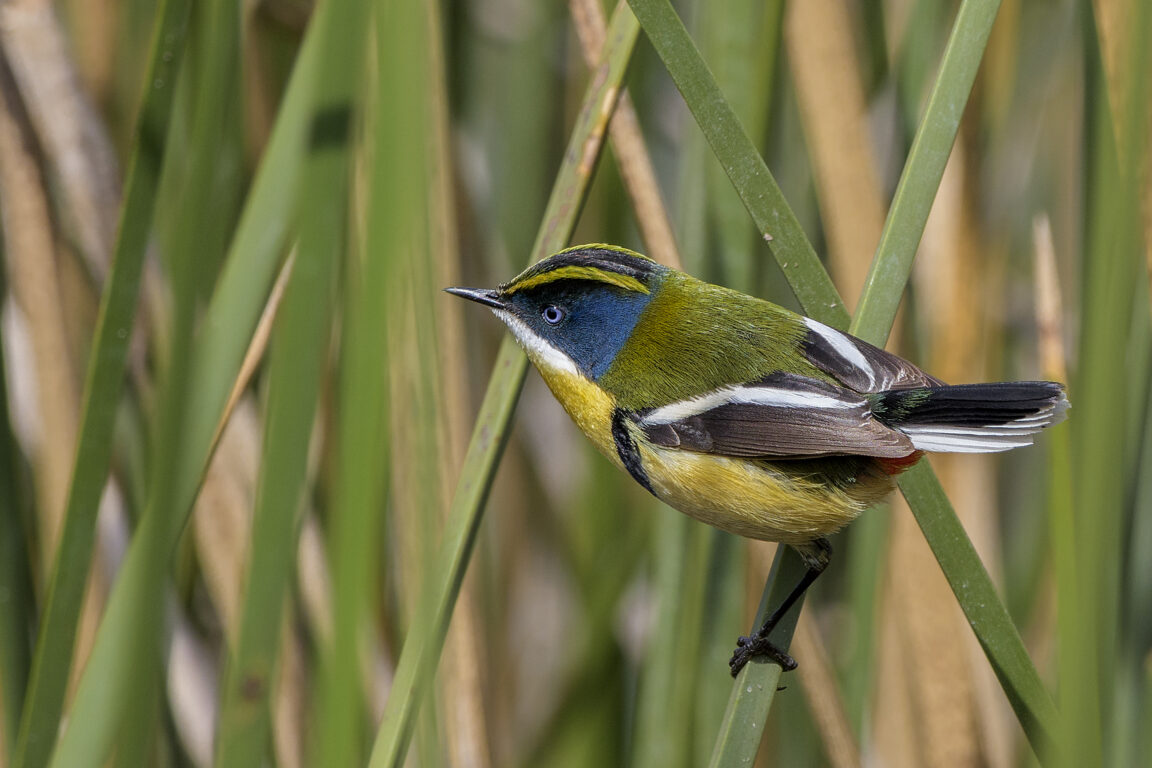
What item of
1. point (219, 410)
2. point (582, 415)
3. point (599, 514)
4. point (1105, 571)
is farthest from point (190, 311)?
point (599, 514)

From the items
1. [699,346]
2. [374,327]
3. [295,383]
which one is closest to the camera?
[374,327]

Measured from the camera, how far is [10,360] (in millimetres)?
2475

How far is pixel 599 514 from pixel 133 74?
5.35ft

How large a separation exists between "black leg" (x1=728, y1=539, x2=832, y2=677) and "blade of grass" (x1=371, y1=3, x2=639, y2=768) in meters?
0.50

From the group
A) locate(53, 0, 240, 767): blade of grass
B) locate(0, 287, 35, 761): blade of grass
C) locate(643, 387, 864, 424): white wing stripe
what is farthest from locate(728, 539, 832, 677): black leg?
locate(0, 287, 35, 761): blade of grass

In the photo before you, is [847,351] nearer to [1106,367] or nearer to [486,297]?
[1106,367]

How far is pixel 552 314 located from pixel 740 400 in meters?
0.40

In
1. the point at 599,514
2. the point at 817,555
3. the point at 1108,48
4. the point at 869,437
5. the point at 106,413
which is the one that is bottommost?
the point at 106,413

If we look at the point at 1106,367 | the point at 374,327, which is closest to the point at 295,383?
the point at 374,327

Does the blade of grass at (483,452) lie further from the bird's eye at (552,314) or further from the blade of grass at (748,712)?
the blade of grass at (748,712)

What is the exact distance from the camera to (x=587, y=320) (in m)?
1.93

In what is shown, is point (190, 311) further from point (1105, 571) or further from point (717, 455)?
point (1105, 571)

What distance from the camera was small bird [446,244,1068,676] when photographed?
63.9 inches

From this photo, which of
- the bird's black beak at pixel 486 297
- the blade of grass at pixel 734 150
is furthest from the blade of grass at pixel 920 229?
the bird's black beak at pixel 486 297
